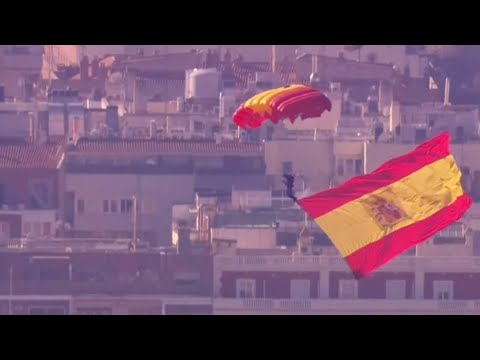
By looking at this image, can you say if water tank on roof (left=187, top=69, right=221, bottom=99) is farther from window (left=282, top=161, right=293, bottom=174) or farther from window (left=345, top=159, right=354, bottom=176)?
window (left=345, top=159, right=354, bottom=176)

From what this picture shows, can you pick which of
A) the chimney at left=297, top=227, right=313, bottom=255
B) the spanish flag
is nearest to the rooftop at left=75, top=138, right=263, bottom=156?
the chimney at left=297, top=227, right=313, bottom=255

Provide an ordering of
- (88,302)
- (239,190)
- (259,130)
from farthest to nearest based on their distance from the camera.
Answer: (259,130), (239,190), (88,302)

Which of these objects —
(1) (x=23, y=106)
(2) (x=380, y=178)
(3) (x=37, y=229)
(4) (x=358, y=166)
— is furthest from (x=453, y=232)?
(2) (x=380, y=178)

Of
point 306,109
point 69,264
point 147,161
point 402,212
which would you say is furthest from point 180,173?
point 402,212

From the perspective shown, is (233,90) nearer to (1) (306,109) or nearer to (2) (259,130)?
(2) (259,130)

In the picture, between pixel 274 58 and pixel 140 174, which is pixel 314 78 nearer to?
pixel 274 58
